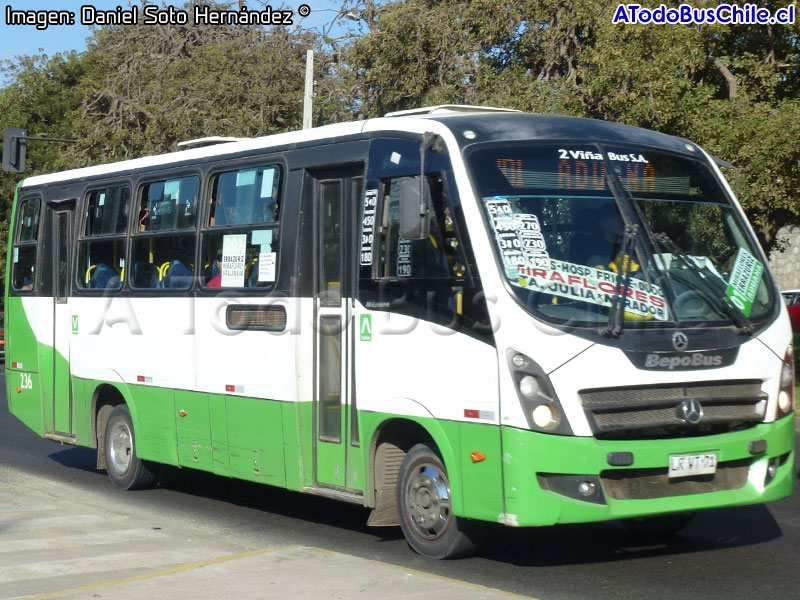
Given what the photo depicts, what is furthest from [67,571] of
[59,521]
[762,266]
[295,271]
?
[762,266]

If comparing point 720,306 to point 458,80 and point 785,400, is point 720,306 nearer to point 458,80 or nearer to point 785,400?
point 785,400

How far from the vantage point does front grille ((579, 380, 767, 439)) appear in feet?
24.2

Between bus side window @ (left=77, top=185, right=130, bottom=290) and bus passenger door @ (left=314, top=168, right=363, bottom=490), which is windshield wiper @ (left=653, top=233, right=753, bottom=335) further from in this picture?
bus side window @ (left=77, top=185, right=130, bottom=290)

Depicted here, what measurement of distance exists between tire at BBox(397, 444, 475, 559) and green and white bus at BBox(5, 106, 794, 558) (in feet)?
0.05

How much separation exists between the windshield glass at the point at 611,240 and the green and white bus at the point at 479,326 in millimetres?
14

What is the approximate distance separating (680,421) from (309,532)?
337 cm

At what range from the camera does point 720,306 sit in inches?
313

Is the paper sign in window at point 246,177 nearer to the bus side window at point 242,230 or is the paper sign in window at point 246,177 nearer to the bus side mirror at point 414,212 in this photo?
the bus side window at point 242,230

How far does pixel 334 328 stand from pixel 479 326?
1774 mm

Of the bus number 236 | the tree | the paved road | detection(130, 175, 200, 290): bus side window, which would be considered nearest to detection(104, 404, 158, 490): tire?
the paved road

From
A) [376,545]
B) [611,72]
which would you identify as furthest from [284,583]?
[611,72]

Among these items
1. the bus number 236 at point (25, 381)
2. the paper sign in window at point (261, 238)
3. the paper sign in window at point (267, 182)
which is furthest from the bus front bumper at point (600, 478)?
the bus number 236 at point (25, 381)

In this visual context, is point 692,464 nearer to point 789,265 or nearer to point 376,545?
point 376,545

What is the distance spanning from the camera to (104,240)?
40.1 feet
